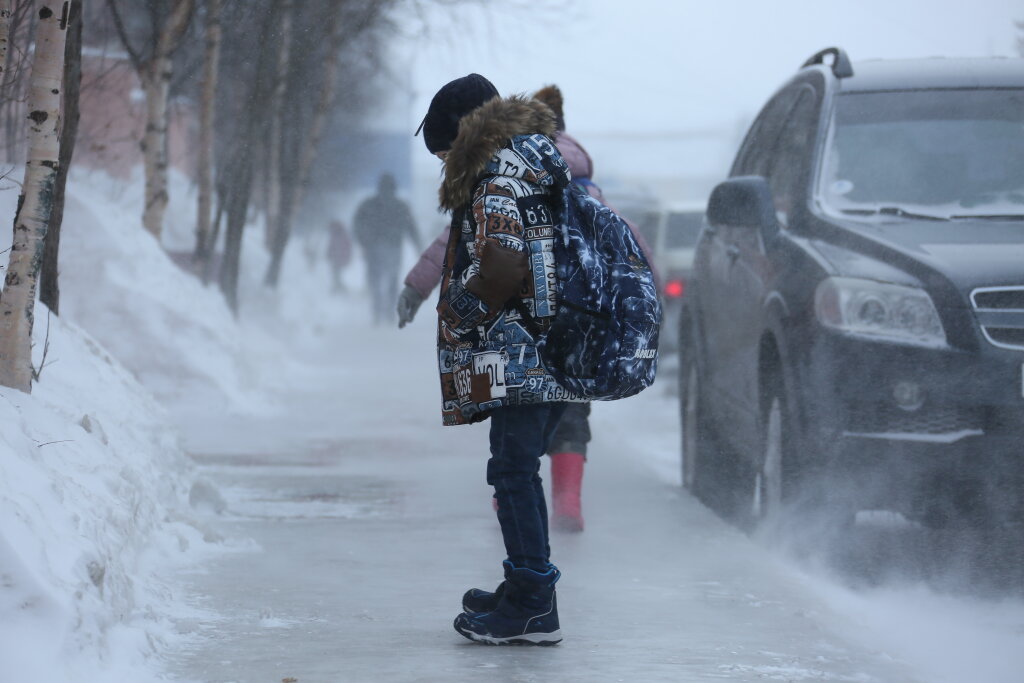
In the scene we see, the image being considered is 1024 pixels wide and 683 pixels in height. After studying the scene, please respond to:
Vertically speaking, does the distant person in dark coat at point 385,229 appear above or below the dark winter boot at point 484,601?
above

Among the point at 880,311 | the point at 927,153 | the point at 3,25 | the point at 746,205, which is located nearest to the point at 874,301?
the point at 880,311

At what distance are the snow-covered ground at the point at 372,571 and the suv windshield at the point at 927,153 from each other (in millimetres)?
1348

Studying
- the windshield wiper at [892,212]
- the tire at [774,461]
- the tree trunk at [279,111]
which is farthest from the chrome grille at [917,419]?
the tree trunk at [279,111]

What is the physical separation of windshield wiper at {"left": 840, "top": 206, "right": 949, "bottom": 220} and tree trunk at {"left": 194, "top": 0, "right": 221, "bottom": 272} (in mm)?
9210

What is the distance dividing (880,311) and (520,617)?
1.87 metres

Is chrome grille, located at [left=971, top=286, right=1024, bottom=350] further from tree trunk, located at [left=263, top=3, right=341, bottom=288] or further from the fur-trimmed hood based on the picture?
tree trunk, located at [left=263, top=3, right=341, bottom=288]

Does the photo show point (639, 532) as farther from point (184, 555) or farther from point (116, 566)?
point (116, 566)

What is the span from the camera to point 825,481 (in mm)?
5484

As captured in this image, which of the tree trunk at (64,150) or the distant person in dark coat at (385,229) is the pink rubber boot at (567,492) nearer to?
the tree trunk at (64,150)

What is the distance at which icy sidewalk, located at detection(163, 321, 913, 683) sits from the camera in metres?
4.07

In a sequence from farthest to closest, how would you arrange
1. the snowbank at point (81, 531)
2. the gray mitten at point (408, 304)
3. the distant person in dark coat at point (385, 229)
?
the distant person in dark coat at point (385, 229) → the gray mitten at point (408, 304) → the snowbank at point (81, 531)

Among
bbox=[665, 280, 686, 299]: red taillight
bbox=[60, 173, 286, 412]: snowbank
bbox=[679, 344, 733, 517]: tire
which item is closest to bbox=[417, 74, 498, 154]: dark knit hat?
bbox=[679, 344, 733, 517]: tire

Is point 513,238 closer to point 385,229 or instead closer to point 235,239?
point 235,239

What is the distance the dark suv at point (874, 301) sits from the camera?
205 inches
